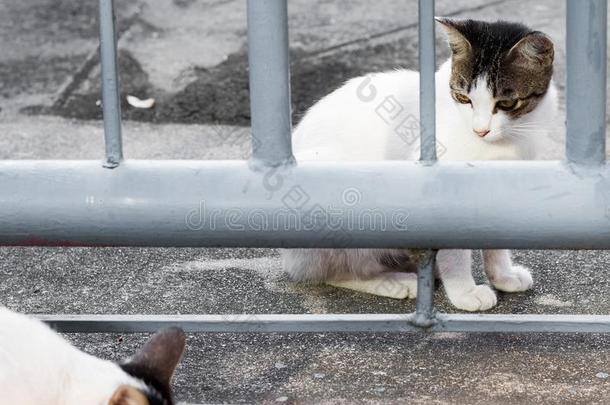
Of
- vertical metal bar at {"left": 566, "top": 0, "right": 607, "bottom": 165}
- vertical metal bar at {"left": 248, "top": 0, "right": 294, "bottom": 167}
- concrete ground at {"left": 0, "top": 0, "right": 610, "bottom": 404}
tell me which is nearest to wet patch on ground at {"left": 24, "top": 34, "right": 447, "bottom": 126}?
concrete ground at {"left": 0, "top": 0, "right": 610, "bottom": 404}

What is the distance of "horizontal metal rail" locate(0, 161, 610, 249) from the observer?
2.24m

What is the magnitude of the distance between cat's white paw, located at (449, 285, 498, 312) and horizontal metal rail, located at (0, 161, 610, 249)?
1016 mm

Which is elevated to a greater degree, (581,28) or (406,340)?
(581,28)

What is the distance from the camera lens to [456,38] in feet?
11.0

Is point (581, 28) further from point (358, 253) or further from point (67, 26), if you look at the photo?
point (67, 26)

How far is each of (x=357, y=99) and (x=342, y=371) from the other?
45.1 inches

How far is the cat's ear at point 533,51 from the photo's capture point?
10.6ft

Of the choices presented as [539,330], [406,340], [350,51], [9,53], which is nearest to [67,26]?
[9,53]

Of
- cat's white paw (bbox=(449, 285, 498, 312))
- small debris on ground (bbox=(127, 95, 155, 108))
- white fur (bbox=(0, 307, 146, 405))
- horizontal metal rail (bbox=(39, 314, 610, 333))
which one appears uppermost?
small debris on ground (bbox=(127, 95, 155, 108))

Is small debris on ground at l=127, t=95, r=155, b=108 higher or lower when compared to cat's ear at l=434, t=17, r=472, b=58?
lower

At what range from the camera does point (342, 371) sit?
2811mm

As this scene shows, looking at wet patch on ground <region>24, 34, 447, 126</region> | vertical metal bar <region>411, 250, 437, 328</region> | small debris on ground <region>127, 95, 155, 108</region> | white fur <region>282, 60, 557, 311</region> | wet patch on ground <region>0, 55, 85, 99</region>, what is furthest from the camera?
wet patch on ground <region>0, 55, 85, 99</region>

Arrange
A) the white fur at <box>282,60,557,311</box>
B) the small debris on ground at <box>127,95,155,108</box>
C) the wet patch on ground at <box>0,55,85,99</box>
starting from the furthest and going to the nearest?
the wet patch on ground at <box>0,55,85,99</box>, the small debris on ground at <box>127,95,155,108</box>, the white fur at <box>282,60,557,311</box>

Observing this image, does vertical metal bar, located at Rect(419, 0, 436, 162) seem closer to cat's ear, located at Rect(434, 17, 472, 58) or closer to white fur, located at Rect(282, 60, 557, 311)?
white fur, located at Rect(282, 60, 557, 311)
